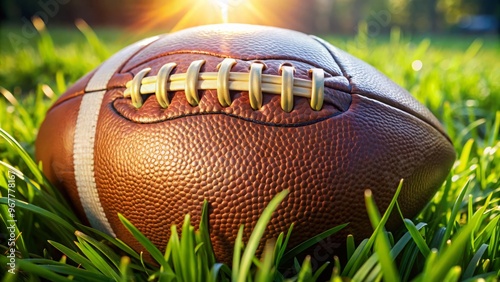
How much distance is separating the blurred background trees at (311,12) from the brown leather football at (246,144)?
1052 centimetres

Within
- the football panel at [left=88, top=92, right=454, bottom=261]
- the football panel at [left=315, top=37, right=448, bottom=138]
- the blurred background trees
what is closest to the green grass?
the football panel at [left=88, top=92, right=454, bottom=261]

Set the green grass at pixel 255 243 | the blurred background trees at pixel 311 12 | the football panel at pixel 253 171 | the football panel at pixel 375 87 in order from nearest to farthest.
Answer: the green grass at pixel 255 243, the football panel at pixel 253 171, the football panel at pixel 375 87, the blurred background trees at pixel 311 12

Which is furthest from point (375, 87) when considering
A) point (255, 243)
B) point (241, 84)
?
point (255, 243)

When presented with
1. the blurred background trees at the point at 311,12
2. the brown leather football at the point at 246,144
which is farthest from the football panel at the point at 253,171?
the blurred background trees at the point at 311,12

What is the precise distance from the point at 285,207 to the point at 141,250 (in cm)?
Result: 39

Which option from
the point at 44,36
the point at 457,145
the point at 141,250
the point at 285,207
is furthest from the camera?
the point at 44,36

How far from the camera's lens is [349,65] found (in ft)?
4.05

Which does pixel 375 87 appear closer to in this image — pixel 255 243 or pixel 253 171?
pixel 253 171

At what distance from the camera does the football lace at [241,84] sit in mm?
1054

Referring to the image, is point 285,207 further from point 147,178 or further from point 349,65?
point 349,65

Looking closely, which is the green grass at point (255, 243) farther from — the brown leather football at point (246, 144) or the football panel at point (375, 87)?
the football panel at point (375, 87)

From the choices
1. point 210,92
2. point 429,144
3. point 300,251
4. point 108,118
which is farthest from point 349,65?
point 108,118

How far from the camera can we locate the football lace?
105 centimetres

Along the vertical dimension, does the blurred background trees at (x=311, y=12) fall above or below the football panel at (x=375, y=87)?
above
